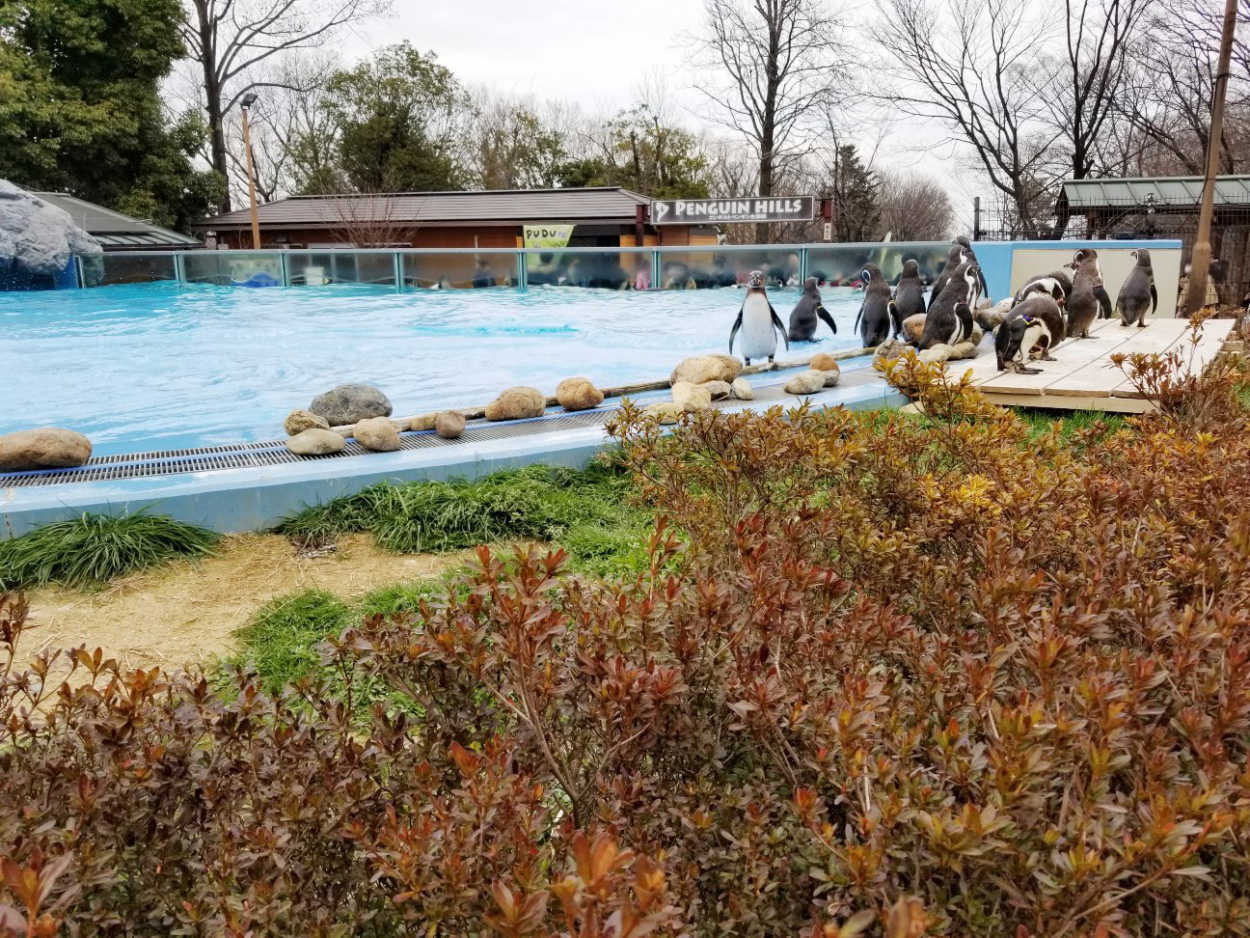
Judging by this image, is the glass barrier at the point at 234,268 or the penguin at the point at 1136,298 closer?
the penguin at the point at 1136,298

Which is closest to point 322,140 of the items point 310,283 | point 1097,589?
point 310,283

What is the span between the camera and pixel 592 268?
2188cm

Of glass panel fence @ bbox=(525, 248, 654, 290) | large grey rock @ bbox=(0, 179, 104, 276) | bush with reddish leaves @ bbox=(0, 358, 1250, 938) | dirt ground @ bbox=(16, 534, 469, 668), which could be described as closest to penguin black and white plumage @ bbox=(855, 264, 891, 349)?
dirt ground @ bbox=(16, 534, 469, 668)

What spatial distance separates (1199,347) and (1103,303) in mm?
3196

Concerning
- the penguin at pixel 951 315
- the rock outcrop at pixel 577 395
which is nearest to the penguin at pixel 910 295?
the penguin at pixel 951 315

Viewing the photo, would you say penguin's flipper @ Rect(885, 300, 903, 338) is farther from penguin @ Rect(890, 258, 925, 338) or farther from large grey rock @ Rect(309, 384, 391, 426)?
large grey rock @ Rect(309, 384, 391, 426)

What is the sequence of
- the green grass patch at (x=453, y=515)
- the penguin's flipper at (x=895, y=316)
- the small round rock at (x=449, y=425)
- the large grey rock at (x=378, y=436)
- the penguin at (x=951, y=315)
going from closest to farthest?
the green grass patch at (x=453, y=515)
the large grey rock at (x=378, y=436)
the small round rock at (x=449, y=425)
the penguin at (x=951, y=315)
the penguin's flipper at (x=895, y=316)

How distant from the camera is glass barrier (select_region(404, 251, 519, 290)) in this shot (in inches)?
869

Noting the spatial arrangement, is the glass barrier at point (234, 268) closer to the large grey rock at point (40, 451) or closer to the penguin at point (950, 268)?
the penguin at point (950, 268)

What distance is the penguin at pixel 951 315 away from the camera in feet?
32.1

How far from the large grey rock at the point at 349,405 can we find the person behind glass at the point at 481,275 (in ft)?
50.5

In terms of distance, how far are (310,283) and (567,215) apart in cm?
1038

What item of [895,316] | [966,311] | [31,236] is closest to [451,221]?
[31,236]

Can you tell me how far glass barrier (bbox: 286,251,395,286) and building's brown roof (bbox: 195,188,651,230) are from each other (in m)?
9.05
